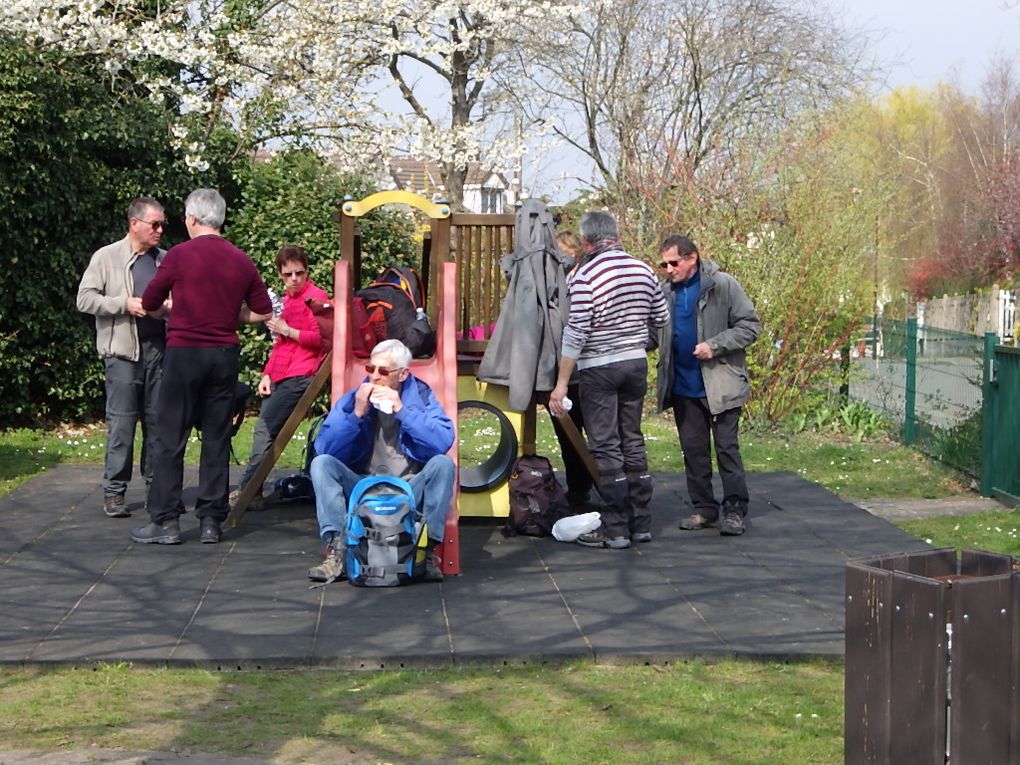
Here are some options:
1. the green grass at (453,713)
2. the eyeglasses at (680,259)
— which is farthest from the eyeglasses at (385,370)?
the eyeglasses at (680,259)

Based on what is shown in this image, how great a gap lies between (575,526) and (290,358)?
2.24 meters

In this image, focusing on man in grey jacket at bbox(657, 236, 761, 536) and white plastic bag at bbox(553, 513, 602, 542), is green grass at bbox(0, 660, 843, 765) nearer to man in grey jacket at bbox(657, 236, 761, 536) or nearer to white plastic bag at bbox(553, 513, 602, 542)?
white plastic bag at bbox(553, 513, 602, 542)

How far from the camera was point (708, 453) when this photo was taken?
9484 millimetres

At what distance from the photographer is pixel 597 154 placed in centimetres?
2820

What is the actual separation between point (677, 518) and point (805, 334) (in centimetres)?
626

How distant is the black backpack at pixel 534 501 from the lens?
9172 millimetres

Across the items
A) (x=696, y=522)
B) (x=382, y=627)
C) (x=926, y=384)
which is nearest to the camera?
(x=382, y=627)

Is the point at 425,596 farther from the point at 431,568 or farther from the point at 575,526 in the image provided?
the point at 575,526

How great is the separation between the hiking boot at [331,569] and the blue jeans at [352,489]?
108mm

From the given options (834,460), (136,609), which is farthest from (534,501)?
(834,460)

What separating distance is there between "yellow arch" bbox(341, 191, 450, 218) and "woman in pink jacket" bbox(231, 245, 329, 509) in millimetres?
909

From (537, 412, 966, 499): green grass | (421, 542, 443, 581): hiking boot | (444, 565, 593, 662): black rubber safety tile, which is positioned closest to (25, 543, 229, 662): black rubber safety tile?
(421, 542, 443, 581): hiking boot

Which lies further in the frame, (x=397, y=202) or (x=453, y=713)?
(x=397, y=202)

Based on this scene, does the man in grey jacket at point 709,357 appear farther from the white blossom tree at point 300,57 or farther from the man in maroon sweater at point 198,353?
the white blossom tree at point 300,57
